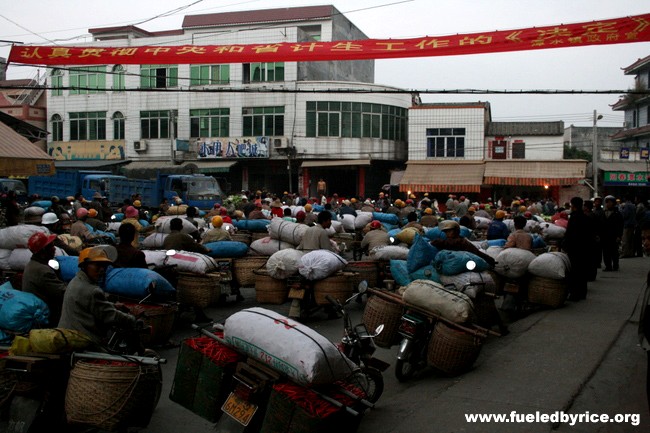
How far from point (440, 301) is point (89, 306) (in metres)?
3.37

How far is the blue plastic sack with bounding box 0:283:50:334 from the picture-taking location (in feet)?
18.6

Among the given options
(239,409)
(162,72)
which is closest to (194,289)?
(239,409)

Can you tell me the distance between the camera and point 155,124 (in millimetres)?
44656

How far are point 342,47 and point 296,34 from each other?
29.2 metres

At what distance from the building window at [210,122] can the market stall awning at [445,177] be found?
483 inches

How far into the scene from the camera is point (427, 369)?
24.2 feet

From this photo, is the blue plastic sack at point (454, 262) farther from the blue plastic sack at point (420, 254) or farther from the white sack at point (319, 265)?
the white sack at point (319, 265)

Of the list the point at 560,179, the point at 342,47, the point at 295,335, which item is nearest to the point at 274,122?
the point at 560,179

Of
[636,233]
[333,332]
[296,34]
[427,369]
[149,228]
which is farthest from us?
[296,34]

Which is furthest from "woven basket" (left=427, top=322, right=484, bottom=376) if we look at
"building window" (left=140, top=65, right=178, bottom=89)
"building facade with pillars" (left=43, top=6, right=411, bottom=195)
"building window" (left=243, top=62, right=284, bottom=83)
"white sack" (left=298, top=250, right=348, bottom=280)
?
"building window" (left=140, top=65, right=178, bottom=89)

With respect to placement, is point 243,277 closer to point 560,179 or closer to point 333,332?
point 333,332

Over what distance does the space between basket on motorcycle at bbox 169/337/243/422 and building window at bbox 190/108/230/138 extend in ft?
127

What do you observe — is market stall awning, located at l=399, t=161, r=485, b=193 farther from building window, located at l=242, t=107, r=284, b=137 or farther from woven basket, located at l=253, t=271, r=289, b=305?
woven basket, located at l=253, t=271, r=289, b=305

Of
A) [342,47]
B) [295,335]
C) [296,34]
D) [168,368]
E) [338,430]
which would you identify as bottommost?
[168,368]
